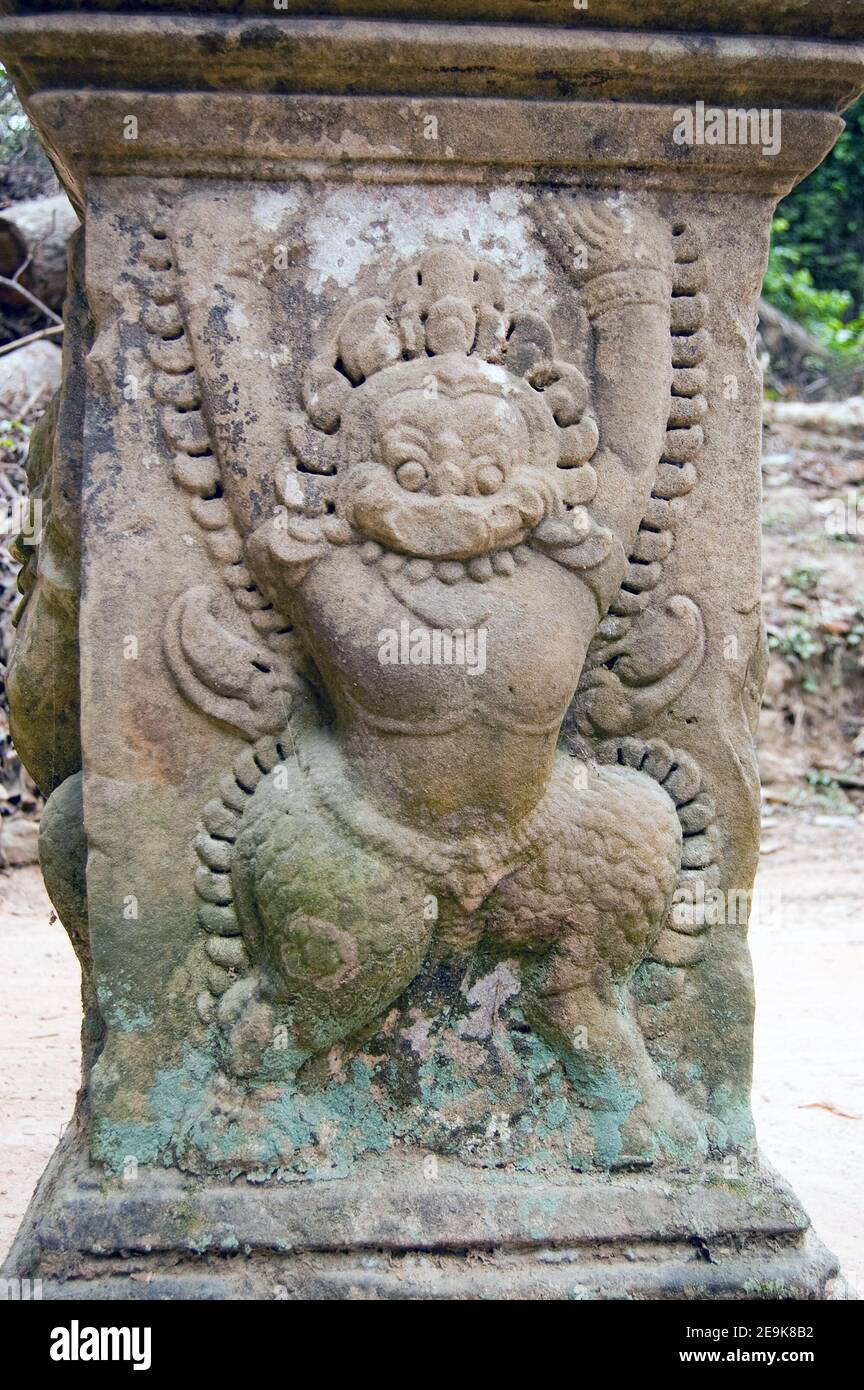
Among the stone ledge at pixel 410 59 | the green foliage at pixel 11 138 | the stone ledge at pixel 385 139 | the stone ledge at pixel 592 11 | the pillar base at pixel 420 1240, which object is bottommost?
the pillar base at pixel 420 1240

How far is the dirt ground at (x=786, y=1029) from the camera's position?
312 cm

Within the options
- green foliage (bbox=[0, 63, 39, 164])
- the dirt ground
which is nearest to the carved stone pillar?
the dirt ground

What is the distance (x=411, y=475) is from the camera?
203 cm

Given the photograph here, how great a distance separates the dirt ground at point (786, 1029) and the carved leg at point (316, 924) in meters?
0.98

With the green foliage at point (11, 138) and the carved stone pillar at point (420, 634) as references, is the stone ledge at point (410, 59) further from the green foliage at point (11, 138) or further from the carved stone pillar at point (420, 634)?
the green foliage at point (11, 138)

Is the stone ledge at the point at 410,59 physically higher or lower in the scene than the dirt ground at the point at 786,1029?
higher

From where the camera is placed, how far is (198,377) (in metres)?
2.13

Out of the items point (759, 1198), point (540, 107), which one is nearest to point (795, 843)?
point (759, 1198)

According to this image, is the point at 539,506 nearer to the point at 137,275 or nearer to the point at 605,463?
the point at 605,463

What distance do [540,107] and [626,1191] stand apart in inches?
70.2

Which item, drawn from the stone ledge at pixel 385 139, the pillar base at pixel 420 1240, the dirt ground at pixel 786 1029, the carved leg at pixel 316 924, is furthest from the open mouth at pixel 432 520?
the dirt ground at pixel 786 1029
